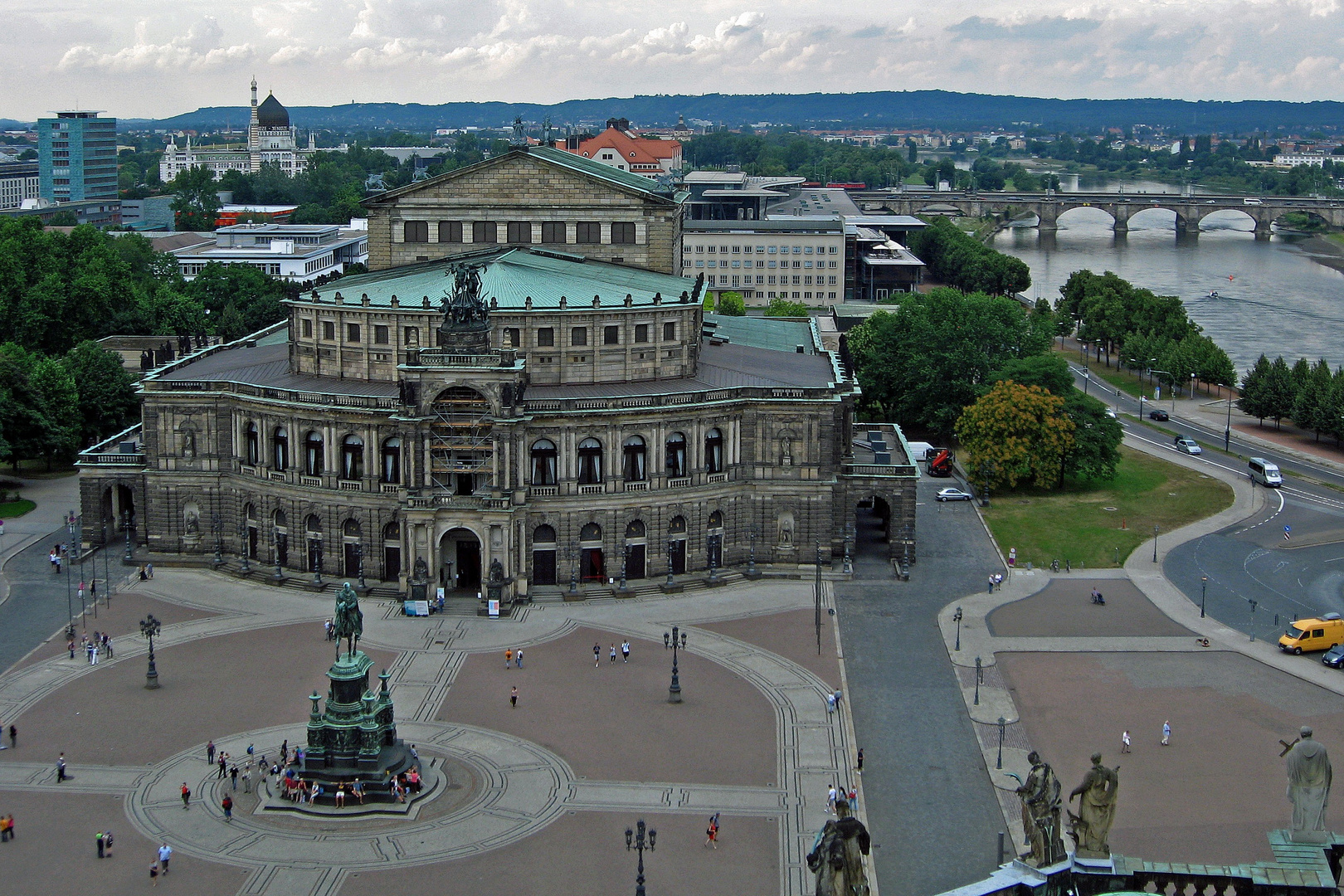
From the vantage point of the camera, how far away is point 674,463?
102 m

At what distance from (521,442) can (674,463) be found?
10.7 metres

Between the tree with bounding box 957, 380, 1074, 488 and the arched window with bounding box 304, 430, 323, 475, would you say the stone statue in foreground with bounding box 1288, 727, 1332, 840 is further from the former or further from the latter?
the tree with bounding box 957, 380, 1074, 488

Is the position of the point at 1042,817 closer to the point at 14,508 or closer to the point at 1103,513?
the point at 1103,513

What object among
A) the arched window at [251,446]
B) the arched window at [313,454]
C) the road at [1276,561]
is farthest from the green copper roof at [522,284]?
the road at [1276,561]

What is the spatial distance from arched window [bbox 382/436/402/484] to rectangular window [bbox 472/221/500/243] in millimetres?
21433

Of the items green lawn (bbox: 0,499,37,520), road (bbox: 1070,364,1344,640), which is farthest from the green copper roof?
road (bbox: 1070,364,1344,640)

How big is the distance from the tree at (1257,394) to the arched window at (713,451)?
7301cm

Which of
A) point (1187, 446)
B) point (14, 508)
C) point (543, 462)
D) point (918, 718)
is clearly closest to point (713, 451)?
point (543, 462)

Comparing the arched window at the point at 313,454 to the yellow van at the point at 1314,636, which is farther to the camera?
the arched window at the point at 313,454

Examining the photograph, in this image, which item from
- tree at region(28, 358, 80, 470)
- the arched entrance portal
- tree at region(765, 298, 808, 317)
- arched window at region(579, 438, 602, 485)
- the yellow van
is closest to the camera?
the yellow van

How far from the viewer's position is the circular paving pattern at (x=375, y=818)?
63.2m

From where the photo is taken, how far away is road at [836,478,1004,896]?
6384 cm

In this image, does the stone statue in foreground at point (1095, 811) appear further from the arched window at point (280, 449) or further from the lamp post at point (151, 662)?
the arched window at point (280, 449)

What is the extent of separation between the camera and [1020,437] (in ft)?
412
